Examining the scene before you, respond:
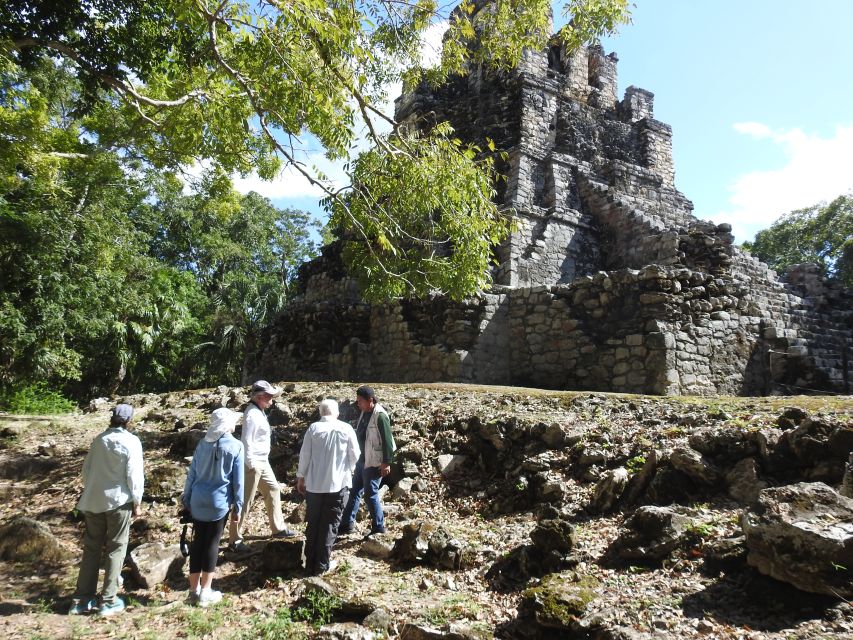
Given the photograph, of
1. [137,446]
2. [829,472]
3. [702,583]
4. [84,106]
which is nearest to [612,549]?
[702,583]

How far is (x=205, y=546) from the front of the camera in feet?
14.3

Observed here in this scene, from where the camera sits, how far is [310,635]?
382cm

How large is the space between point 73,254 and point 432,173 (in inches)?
459

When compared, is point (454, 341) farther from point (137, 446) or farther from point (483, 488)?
point (137, 446)

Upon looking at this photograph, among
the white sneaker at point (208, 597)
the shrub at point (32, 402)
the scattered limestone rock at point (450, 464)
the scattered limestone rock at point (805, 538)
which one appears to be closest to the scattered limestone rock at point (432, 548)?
the white sneaker at point (208, 597)

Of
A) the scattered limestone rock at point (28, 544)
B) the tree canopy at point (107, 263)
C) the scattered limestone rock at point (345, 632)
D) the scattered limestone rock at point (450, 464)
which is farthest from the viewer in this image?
the tree canopy at point (107, 263)

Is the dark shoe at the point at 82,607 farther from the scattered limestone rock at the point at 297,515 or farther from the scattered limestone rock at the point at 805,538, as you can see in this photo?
the scattered limestone rock at the point at 805,538

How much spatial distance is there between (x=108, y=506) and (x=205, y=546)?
82 centimetres

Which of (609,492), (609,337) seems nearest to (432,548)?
(609,492)

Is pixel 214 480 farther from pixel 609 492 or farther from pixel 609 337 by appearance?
pixel 609 337

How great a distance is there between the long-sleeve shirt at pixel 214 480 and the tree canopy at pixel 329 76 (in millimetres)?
3402

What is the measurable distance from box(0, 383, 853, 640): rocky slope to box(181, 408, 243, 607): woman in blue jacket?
216mm

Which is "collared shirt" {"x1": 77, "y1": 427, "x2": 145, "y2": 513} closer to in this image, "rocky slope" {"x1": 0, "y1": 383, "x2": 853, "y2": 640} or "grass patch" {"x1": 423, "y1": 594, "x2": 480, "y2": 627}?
"rocky slope" {"x1": 0, "y1": 383, "x2": 853, "y2": 640}

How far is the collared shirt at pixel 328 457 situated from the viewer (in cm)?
488
